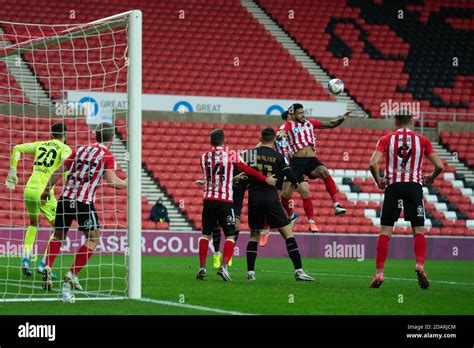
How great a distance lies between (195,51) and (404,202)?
2020 cm

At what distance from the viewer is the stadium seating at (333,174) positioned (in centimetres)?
2608

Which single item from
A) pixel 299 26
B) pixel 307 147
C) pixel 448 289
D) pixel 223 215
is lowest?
pixel 448 289

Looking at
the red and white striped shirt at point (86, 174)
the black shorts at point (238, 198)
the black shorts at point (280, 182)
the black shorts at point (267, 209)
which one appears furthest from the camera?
the black shorts at point (280, 182)

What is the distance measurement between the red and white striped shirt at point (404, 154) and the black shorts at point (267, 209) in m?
1.64

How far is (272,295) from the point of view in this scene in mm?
10445

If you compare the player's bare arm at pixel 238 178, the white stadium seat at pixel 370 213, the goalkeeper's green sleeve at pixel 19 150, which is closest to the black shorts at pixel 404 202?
the player's bare arm at pixel 238 178

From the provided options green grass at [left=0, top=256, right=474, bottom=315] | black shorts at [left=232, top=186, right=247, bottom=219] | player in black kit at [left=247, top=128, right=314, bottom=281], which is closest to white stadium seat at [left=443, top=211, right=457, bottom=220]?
green grass at [left=0, top=256, right=474, bottom=315]

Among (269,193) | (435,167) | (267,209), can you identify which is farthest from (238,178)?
(435,167)

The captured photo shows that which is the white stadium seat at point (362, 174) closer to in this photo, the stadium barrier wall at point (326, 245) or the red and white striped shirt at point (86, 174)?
the stadium barrier wall at point (326, 245)

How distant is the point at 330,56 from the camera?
32.7 meters

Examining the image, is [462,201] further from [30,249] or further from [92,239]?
[92,239]

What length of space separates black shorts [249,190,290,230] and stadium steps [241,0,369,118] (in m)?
18.5

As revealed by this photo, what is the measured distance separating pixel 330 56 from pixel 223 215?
818 inches
